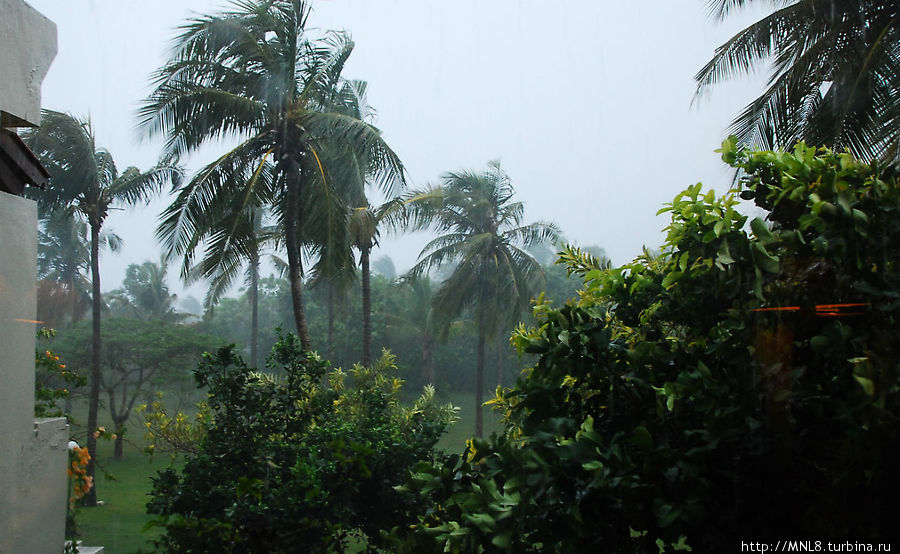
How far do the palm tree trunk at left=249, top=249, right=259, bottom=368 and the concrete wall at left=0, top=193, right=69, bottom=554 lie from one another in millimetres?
3030

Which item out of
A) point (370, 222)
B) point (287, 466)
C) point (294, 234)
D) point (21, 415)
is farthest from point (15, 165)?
point (370, 222)

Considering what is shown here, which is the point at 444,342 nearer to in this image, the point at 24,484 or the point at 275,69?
the point at 275,69

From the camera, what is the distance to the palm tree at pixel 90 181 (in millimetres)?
5496

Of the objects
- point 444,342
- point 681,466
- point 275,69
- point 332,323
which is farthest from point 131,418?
point 444,342

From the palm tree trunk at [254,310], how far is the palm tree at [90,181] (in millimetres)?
1336

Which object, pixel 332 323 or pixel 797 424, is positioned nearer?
pixel 797 424

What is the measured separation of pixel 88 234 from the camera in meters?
6.03

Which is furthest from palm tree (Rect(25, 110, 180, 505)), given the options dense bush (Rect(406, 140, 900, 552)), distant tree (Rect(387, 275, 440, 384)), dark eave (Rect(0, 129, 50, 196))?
distant tree (Rect(387, 275, 440, 384))

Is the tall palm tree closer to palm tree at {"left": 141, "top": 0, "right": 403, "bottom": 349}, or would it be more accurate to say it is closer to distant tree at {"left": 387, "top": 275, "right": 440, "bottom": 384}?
palm tree at {"left": 141, "top": 0, "right": 403, "bottom": 349}

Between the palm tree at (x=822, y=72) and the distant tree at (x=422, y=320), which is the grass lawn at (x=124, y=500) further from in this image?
the distant tree at (x=422, y=320)

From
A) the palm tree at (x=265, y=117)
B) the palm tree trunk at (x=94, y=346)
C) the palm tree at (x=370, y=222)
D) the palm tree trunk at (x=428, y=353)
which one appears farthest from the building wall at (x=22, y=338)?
the palm tree trunk at (x=428, y=353)

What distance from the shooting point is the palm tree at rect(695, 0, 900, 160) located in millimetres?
5578

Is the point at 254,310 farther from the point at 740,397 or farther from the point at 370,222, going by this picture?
the point at 740,397

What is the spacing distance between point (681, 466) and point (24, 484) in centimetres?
318
